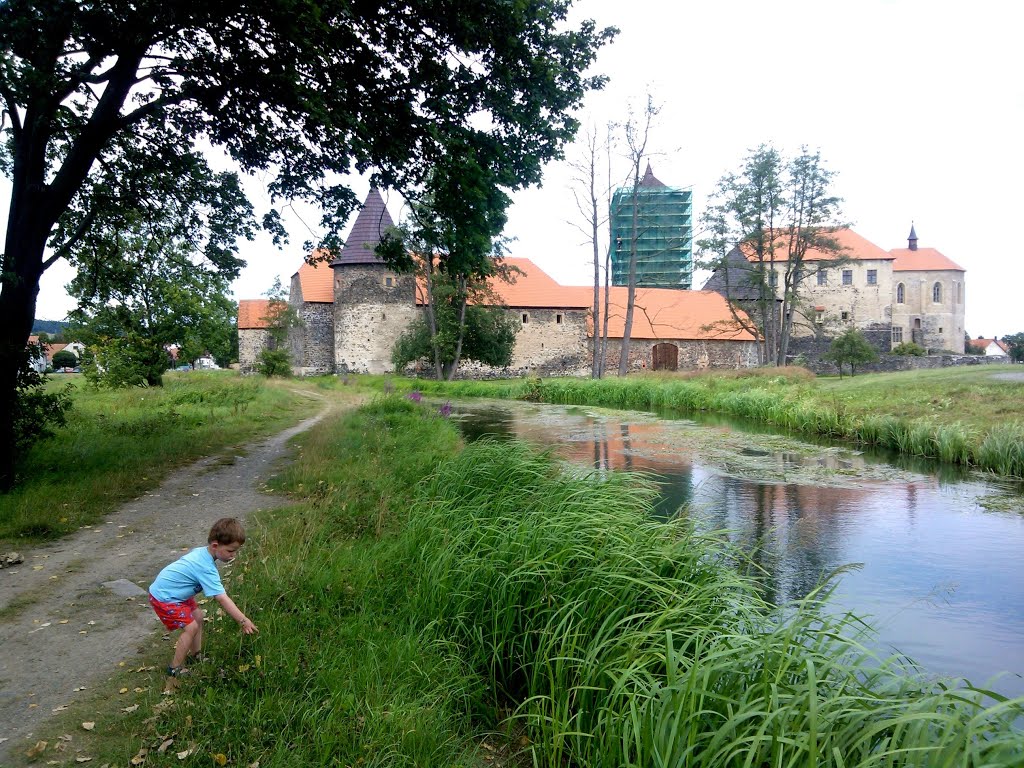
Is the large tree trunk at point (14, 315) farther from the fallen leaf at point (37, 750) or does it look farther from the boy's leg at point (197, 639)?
the fallen leaf at point (37, 750)

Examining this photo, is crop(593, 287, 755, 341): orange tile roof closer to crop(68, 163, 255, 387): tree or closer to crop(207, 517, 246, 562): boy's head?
crop(68, 163, 255, 387): tree

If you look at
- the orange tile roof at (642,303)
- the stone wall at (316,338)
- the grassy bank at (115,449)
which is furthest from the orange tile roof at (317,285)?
the grassy bank at (115,449)

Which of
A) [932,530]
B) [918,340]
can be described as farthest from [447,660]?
[918,340]

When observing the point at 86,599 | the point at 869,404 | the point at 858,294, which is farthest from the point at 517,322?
the point at 86,599

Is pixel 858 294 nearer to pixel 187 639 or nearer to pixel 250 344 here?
pixel 250 344

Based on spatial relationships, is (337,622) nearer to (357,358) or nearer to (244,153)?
(244,153)

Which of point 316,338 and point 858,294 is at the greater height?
point 858,294

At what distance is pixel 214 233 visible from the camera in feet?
32.3

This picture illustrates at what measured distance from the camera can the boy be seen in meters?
3.10

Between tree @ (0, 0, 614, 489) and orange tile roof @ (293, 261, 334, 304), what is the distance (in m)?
32.7

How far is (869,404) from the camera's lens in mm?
15352

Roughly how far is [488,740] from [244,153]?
27.7 feet

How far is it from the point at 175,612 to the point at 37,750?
695mm

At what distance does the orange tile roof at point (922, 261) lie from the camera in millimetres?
54469
